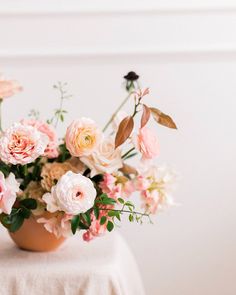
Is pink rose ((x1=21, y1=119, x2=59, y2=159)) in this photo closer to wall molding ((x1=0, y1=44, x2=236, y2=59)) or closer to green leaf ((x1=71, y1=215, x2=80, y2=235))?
green leaf ((x1=71, y1=215, x2=80, y2=235))

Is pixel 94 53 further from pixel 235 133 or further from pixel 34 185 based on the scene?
pixel 34 185

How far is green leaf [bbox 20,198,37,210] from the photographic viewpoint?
150 centimetres

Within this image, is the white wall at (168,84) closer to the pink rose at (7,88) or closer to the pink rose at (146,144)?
the pink rose at (7,88)

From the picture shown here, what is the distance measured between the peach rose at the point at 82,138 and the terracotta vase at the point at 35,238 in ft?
0.63

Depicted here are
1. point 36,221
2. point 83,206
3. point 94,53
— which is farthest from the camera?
point 94,53

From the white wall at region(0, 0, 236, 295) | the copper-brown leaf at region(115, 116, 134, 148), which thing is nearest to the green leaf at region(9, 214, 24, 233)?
the copper-brown leaf at region(115, 116, 134, 148)

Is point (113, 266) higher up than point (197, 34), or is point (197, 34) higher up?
point (197, 34)

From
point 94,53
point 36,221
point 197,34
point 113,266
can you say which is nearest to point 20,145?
point 36,221

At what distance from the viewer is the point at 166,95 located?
7.35 ft

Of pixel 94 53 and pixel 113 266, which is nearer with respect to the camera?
pixel 113 266

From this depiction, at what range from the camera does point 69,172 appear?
4.77 feet

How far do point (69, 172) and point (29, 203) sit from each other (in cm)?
12

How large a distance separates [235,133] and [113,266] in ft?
2.96

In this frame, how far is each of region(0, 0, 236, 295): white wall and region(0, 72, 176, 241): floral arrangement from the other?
2.12 feet
